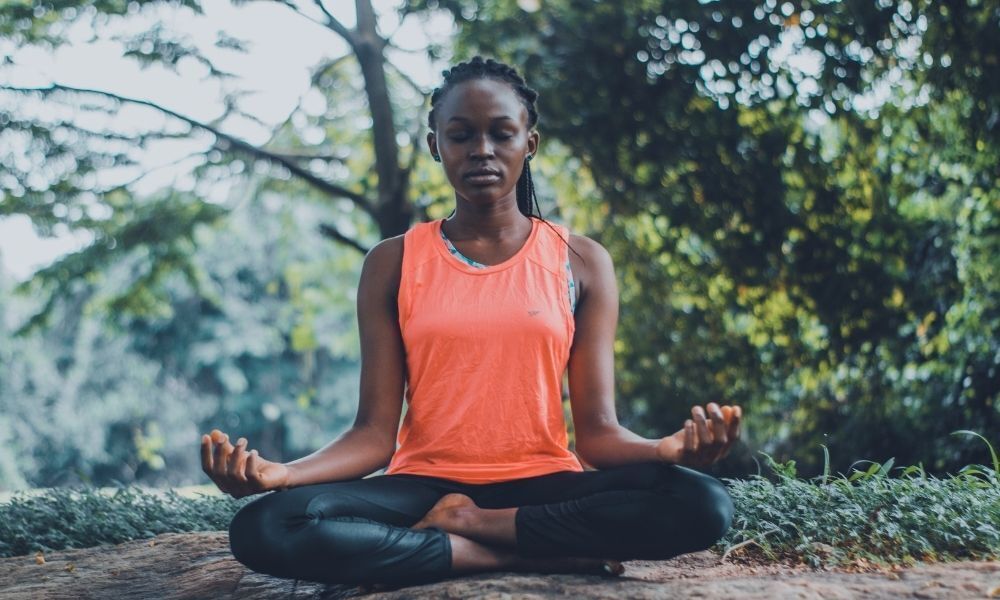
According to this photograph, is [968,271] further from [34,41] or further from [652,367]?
[34,41]

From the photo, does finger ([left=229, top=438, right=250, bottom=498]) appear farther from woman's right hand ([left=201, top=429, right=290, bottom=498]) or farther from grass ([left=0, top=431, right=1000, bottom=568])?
grass ([left=0, top=431, right=1000, bottom=568])

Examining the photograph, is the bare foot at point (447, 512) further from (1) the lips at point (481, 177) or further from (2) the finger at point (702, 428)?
(1) the lips at point (481, 177)

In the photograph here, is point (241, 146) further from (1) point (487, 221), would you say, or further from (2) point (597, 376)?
(2) point (597, 376)

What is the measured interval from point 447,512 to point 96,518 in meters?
2.43

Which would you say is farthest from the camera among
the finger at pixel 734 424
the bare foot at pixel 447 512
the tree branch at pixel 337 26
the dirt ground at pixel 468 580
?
the tree branch at pixel 337 26

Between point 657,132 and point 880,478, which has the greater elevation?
point 657,132

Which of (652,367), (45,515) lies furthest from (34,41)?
(652,367)

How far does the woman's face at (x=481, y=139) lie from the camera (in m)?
3.10

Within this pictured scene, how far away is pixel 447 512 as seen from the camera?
2908 mm

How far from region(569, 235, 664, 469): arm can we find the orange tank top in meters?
0.06

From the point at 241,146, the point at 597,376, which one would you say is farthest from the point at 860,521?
the point at 241,146

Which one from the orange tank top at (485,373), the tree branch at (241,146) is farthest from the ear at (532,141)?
the tree branch at (241,146)

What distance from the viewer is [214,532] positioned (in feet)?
14.1

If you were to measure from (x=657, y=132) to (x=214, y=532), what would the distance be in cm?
402
